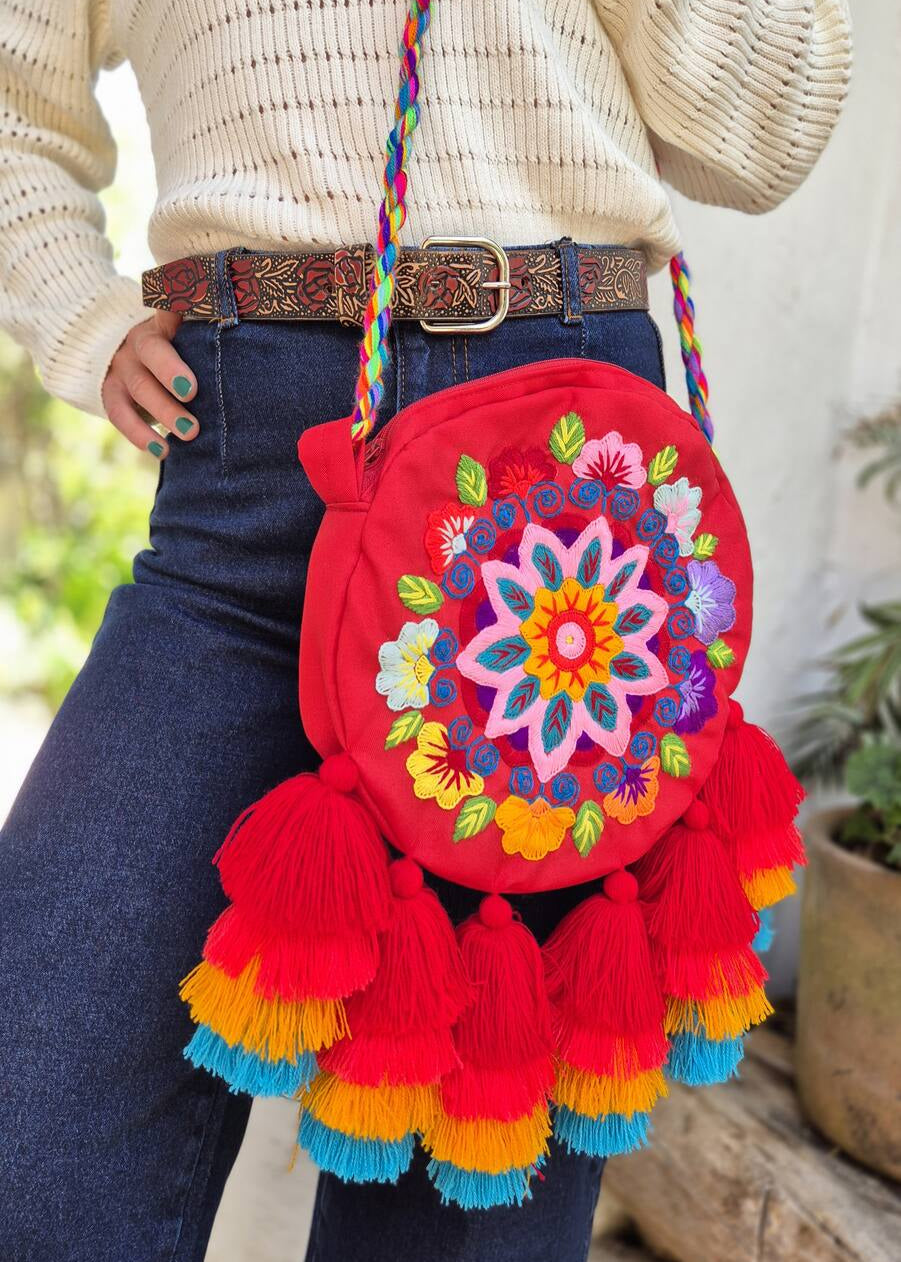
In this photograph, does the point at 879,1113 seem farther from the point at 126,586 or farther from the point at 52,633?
the point at 52,633

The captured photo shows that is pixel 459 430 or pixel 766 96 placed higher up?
pixel 766 96

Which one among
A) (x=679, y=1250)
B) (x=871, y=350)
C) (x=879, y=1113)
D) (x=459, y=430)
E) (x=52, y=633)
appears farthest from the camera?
(x=52, y=633)

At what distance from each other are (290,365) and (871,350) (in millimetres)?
1377

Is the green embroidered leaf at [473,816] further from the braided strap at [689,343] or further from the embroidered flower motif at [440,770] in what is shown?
the braided strap at [689,343]

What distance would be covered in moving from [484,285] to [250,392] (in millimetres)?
196

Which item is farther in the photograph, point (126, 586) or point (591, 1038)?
point (126, 586)

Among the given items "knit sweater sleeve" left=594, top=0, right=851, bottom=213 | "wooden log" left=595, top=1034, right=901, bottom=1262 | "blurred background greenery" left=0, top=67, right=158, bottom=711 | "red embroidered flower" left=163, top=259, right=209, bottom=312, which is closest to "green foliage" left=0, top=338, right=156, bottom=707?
"blurred background greenery" left=0, top=67, right=158, bottom=711

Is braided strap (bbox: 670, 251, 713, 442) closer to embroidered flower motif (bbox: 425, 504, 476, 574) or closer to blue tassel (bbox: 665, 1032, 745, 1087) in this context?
embroidered flower motif (bbox: 425, 504, 476, 574)

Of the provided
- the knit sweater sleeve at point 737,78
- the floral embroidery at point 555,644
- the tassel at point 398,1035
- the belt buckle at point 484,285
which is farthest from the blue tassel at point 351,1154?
the knit sweater sleeve at point 737,78

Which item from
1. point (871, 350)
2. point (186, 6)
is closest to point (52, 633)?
point (871, 350)

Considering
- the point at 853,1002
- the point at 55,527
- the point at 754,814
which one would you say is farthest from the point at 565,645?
the point at 55,527

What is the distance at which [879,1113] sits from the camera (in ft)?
4.68

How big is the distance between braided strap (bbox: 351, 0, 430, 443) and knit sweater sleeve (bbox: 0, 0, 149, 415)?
0.36 meters

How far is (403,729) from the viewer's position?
2.36ft
